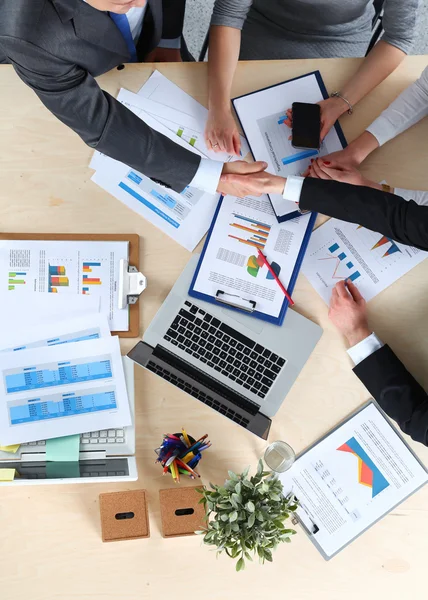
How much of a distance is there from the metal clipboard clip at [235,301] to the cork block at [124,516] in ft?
1.58

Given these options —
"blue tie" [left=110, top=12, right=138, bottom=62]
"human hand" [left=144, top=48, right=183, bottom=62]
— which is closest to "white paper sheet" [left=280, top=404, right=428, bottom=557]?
"blue tie" [left=110, top=12, right=138, bottom=62]

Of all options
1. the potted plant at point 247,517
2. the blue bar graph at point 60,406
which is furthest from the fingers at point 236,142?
the potted plant at point 247,517

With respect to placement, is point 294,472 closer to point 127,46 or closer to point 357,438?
point 357,438

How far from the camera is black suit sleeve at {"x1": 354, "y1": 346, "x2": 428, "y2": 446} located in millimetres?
1195

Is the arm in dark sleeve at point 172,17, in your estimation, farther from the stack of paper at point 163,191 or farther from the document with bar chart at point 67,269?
the document with bar chart at point 67,269

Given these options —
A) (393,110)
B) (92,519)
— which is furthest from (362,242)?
(92,519)

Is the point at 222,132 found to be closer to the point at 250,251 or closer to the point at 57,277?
the point at 250,251

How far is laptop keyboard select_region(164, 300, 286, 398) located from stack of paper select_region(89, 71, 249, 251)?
7.5 inches

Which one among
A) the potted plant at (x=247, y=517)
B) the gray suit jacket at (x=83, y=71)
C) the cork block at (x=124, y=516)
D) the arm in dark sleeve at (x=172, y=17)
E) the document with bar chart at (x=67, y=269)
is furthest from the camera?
the arm in dark sleeve at (x=172, y=17)

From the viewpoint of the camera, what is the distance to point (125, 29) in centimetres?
126

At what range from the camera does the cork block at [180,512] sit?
1.17 meters

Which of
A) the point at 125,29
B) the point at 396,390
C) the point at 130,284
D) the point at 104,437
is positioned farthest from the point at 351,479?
the point at 125,29

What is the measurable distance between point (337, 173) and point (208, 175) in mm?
317

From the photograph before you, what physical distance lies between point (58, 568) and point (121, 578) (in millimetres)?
147
